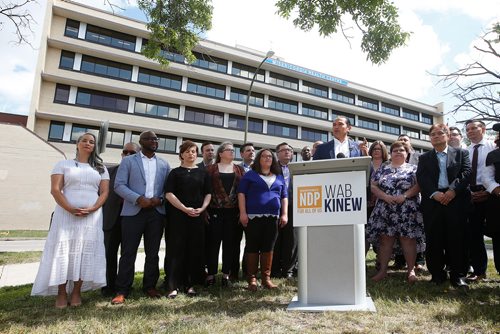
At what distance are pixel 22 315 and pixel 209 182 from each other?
2.51 m

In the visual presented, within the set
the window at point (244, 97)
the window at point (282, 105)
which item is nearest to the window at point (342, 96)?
the window at point (282, 105)

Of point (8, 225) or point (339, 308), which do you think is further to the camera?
point (8, 225)

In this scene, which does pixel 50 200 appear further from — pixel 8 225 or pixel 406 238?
pixel 406 238

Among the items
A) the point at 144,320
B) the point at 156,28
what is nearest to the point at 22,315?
the point at 144,320

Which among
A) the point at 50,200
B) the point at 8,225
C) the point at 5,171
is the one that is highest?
the point at 5,171

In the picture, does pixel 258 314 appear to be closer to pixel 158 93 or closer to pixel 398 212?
pixel 398 212

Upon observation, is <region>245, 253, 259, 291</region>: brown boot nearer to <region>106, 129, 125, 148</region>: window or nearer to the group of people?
the group of people

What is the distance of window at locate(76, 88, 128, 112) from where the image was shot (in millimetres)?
27078

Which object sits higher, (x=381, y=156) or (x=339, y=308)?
(x=381, y=156)

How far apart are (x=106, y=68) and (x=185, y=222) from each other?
27.6 meters

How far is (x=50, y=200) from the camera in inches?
909

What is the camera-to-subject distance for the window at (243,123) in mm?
33303

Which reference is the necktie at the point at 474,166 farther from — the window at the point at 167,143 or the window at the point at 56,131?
the window at the point at 56,131

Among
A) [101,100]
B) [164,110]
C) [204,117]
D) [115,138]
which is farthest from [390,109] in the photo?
[101,100]
